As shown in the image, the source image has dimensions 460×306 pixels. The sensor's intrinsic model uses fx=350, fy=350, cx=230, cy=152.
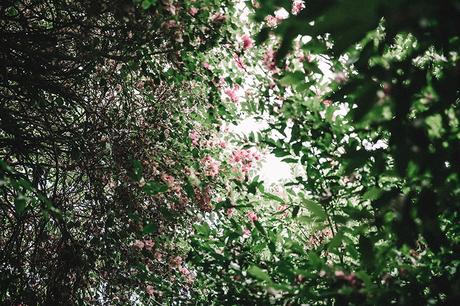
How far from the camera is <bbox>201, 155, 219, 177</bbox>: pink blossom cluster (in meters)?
4.00

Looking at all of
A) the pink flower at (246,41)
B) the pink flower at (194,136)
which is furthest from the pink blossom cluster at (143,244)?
the pink flower at (246,41)

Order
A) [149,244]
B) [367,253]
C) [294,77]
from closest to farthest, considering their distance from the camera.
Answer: [367,253] < [294,77] < [149,244]

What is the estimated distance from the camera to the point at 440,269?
1.92 meters

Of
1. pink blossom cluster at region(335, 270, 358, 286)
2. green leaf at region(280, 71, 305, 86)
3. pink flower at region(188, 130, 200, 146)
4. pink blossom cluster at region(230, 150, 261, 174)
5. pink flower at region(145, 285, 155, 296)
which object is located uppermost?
pink flower at region(188, 130, 200, 146)

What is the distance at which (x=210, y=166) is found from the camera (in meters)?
4.08

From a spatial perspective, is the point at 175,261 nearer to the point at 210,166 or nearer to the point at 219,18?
the point at 210,166

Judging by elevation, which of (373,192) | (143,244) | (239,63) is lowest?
(373,192)

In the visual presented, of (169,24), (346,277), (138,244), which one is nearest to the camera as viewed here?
(346,277)

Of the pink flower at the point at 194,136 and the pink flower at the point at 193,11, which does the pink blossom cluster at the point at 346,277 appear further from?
the pink flower at the point at 194,136

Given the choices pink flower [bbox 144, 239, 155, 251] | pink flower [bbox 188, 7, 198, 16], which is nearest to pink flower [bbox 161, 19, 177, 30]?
pink flower [bbox 188, 7, 198, 16]

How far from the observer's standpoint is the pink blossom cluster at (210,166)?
4.00 meters

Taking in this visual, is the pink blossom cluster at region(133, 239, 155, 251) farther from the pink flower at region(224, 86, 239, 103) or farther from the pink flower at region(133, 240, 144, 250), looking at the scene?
the pink flower at region(224, 86, 239, 103)

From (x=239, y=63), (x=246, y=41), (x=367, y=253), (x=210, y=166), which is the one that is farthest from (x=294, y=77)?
(x=210, y=166)

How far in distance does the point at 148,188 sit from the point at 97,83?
331 cm
